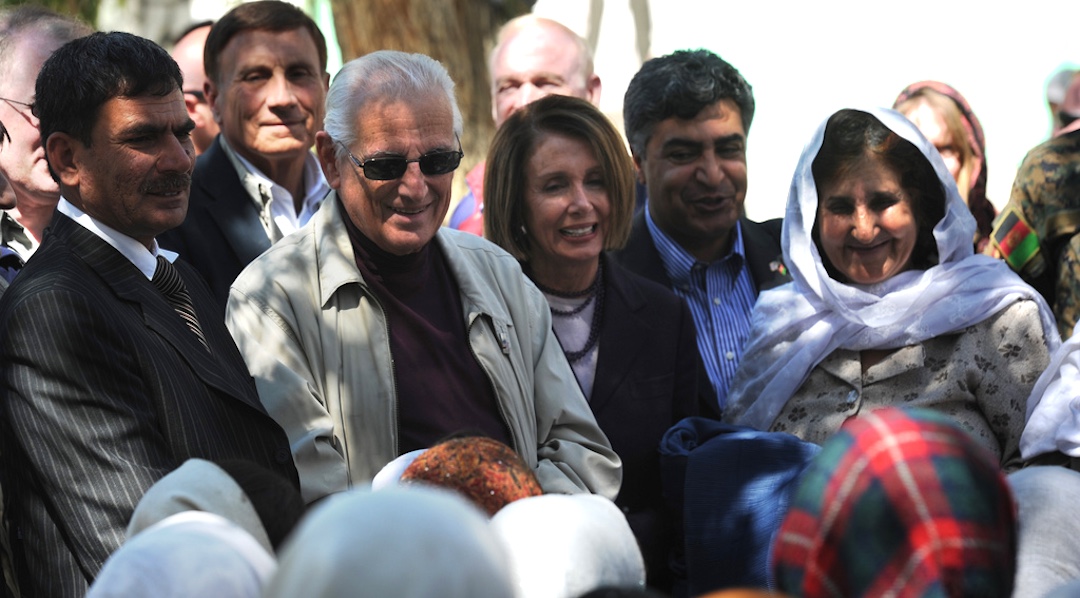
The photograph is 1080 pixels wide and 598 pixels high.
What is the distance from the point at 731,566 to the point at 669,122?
204cm

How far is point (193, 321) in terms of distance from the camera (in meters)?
3.22

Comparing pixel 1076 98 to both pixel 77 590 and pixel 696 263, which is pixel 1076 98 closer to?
pixel 696 263

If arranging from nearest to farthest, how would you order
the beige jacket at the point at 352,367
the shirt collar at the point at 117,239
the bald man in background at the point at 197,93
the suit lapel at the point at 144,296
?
the suit lapel at the point at 144,296 → the shirt collar at the point at 117,239 → the beige jacket at the point at 352,367 → the bald man in background at the point at 197,93

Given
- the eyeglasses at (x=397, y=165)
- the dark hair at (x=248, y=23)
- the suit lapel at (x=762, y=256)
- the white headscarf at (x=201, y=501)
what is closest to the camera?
the white headscarf at (x=201, y=501)

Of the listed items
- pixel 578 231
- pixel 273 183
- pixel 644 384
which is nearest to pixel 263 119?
pixel 273 183

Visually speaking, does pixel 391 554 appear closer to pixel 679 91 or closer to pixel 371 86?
pixel 371 86

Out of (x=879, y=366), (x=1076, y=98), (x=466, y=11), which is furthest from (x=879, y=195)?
(x=466, y=11)

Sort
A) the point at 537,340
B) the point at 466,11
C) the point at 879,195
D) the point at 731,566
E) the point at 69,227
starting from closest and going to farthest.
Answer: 1. the point at 69,227
2. the point at 731,566
3. the point at 537,340
4. the point at 879,195
5. the point at 466,11

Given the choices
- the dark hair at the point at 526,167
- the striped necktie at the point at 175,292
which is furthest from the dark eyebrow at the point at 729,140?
the striped necktie at the point at 175,292

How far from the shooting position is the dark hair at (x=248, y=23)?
511cm

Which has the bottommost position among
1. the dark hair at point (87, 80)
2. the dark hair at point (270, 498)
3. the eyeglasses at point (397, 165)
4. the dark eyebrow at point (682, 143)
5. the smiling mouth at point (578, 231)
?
the smiling mouth at point (578, 231)

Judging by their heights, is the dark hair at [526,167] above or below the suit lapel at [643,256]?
above

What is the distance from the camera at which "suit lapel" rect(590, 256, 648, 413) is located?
411 cm

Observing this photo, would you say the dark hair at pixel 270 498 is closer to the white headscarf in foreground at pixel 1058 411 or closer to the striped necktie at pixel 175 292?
the striped necktie at pixel 175 292
